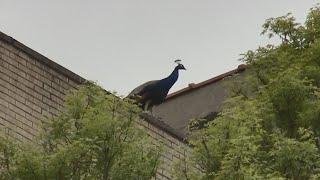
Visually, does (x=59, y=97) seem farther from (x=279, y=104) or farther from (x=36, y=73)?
(x=279, y=104)

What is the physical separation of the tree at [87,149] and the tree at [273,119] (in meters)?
0.71

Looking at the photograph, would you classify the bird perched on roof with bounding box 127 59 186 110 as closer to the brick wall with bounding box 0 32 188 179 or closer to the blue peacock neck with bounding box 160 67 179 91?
the blue peacock neck with bounding box 160 67 179 91

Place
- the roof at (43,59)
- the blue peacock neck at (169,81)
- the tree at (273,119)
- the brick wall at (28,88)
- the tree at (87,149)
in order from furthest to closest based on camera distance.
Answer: the blue peacock neck at (169,81)
the roof at (43,59)
the brick wall at (28,88)
the tree at (273,119)
the tree at (87,149)

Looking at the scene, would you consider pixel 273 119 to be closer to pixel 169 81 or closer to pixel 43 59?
pixel 43 59

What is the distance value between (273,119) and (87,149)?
3.29 metres

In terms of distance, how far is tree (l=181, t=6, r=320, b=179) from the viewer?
10.4 m

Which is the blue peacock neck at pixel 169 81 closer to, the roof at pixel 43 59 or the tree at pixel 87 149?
the roof at pixel 43 59

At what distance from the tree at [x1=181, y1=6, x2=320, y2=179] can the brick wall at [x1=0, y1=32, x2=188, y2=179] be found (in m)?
1.44

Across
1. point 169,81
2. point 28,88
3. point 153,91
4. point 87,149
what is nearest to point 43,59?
point 28,88

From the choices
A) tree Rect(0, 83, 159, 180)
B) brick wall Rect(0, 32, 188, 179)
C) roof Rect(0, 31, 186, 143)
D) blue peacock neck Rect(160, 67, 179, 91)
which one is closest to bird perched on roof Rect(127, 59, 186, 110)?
blue peacock neck Rect(160, 67, 179, 91)

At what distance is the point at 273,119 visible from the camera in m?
12.5

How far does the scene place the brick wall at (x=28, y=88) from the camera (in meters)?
13.0

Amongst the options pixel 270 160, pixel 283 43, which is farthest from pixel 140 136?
pixel 283 43

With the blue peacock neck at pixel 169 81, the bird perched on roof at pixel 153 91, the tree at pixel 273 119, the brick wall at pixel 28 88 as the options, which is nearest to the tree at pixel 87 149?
the tree at pixel 273 119
